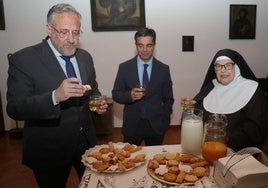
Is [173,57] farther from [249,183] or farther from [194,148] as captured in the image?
[249,183]

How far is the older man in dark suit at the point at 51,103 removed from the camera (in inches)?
68.5

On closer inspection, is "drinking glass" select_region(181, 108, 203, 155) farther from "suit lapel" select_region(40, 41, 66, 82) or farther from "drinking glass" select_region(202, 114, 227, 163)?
"suit lapel" select_region(40, 41, 66, 82)

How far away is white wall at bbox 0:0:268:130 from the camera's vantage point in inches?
178

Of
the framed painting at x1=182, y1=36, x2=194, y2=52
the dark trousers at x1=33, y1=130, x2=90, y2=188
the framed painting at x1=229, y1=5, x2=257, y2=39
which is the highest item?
the framed painting at x1=229, y1=5, x2=257, y2=39

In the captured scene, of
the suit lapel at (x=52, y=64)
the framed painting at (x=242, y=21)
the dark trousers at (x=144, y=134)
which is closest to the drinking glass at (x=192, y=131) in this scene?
the suit lapel at (x=52, y=64)

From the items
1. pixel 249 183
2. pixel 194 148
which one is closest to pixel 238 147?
pixel 194 148

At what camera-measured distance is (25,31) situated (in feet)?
14.9

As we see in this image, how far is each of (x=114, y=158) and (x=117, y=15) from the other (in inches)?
135

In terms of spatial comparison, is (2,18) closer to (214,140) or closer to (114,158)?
(114,158)

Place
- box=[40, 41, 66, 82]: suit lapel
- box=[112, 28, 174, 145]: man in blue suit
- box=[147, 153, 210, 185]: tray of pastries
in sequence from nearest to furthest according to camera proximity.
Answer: box=[147, 153, 210, 185]: tray of pastries < box=[40, 41, 66, 82]: suit lapel < box=[112, 28, 174, 145]: man in blue suit

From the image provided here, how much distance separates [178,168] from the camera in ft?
4.72

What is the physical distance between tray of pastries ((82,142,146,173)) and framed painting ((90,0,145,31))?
3169 mm

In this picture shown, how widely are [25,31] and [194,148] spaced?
3.88m

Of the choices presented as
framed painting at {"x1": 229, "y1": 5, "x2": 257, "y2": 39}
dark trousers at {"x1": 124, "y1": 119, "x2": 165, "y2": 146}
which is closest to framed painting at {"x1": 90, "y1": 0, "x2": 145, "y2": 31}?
framed painting at {"x1": 229, "y1": 5, "x2": 257, "y2": 39}
